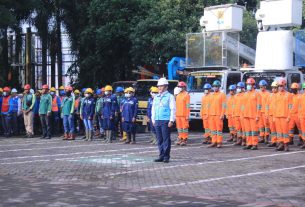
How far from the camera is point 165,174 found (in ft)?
36.0

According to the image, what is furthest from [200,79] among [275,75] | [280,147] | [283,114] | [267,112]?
[280,147]

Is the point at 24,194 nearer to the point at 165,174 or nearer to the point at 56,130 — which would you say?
the point at 165,174

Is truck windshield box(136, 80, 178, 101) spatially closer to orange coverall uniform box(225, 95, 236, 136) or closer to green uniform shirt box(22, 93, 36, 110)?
green uniform shirt box(22, 93, 36, 110)

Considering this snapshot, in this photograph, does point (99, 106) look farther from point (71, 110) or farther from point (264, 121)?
point (264, 121)

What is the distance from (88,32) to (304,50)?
13387mm

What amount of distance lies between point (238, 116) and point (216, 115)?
0.84m

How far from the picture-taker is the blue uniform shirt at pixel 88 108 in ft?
62.7

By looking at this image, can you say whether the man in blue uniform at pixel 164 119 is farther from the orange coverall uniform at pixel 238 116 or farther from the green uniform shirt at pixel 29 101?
the green uniform shirt at pixel 29 101

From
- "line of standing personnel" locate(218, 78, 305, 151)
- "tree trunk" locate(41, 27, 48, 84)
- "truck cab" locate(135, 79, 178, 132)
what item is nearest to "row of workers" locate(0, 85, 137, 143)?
"truck cab" locate(135, 79, 178, 132)

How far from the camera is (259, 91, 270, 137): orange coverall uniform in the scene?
1725cm

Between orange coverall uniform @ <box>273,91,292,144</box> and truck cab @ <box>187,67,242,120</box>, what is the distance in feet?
19.3

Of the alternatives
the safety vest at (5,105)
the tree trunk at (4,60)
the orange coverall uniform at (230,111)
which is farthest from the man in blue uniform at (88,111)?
the tree trunk at (4,60)

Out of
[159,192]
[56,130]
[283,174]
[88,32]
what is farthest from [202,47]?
[159,192]

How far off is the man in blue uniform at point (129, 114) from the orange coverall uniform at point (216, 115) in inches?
107
